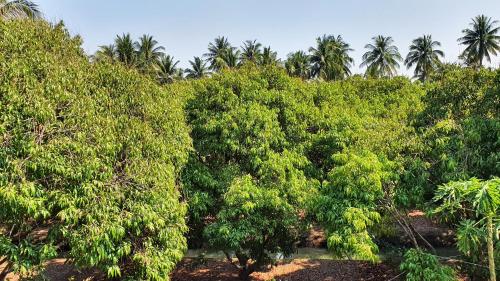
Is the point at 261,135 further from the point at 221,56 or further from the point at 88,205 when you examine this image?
the point at 221,56

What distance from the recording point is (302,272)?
59.3 ft

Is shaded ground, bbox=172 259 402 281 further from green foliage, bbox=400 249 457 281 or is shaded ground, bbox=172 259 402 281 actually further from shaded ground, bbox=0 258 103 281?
green foliage, bbox=400 249 457 281

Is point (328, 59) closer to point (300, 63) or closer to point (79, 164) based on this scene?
point (300, 63)

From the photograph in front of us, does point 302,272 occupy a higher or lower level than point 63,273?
lower

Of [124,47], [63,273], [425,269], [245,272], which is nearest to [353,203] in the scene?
[425,269]

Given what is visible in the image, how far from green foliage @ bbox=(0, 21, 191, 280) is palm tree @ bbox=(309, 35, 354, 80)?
44.1m

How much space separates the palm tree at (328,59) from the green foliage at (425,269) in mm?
43249

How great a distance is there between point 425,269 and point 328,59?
1782 inches

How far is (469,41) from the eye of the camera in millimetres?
49625

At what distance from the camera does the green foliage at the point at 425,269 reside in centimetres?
1137

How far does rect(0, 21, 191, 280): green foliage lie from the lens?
28.6 ft

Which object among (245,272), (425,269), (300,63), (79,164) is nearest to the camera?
(79,164)

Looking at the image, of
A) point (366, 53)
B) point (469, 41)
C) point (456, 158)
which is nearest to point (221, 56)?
point (366, 53)

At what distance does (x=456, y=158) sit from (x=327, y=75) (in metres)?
42.6
